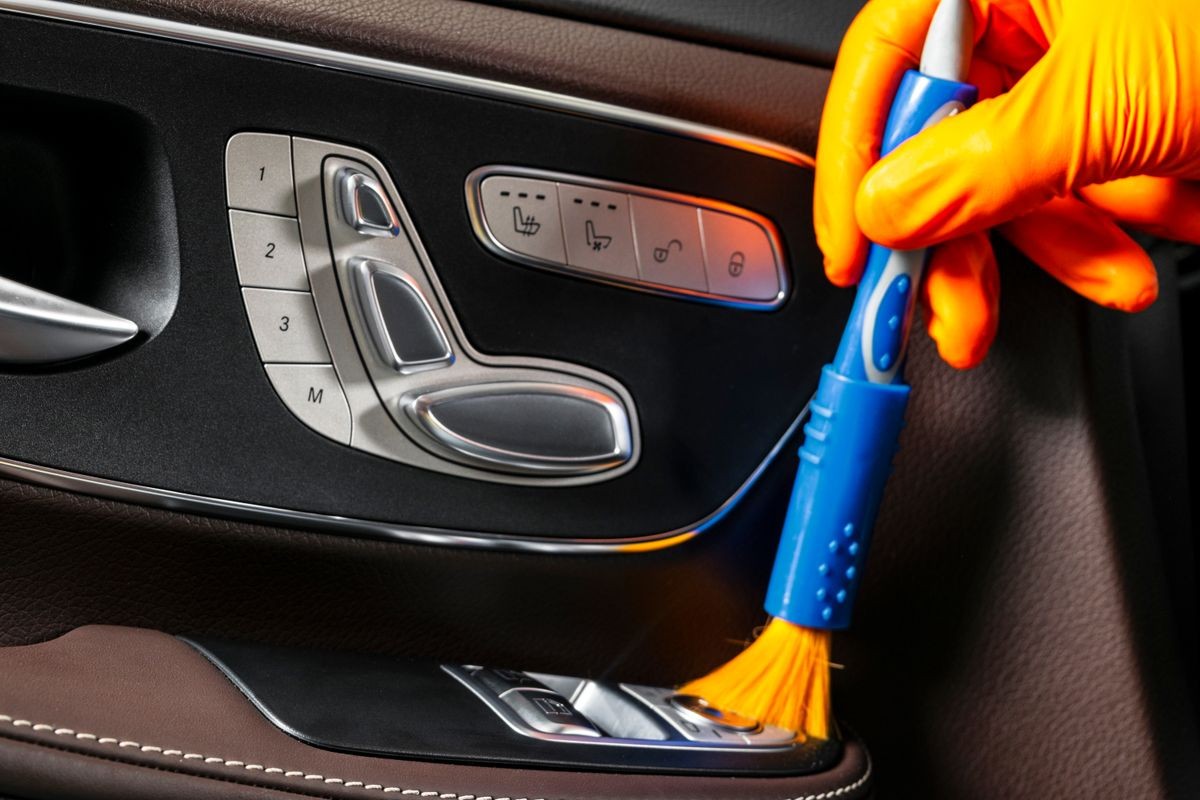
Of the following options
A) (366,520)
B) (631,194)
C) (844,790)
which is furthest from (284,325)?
(844,790)

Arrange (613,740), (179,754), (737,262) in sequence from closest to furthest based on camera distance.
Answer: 1. (179,754)
2. (613,740)
3. (737,262)

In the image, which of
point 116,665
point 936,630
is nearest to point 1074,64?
point 936,630

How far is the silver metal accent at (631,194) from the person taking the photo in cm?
74

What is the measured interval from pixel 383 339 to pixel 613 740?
31cm

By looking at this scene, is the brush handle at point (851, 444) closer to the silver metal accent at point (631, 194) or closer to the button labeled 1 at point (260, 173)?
the silver metal accent at point (631, 194)

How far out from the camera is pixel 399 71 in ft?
2.34

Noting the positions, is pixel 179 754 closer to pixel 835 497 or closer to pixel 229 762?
pixel 229 762

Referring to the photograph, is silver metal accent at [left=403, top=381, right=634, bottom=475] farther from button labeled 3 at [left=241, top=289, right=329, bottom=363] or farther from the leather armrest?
the leather armrest

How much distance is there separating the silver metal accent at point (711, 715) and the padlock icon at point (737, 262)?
310mm

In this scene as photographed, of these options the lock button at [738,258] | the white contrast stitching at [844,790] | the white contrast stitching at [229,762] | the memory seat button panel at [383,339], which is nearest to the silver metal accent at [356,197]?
the memory seat button panel at [383,339]

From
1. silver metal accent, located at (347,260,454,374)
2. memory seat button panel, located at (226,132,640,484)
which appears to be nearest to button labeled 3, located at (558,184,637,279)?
memory seat button panel, located at (226,132,640,484)

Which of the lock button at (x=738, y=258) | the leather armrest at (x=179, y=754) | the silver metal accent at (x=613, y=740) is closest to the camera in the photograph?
the leather armrest at (x=179, y=754)

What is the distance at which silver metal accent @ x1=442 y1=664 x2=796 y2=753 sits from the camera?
0.66 meters

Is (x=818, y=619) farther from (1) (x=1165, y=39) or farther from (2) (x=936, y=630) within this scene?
(1) (x=1165, y=39)
